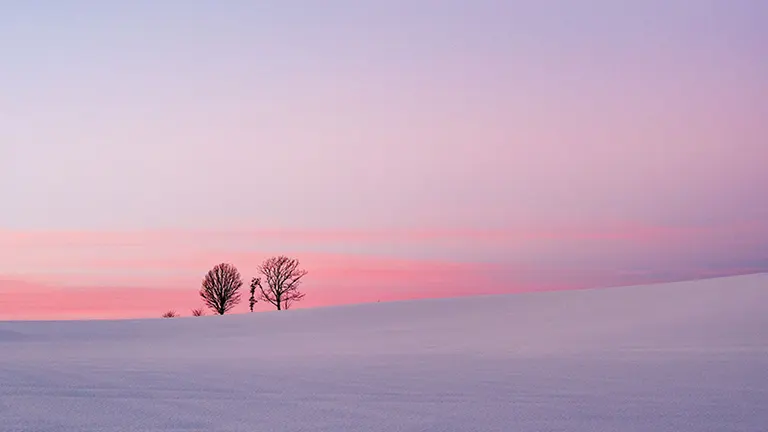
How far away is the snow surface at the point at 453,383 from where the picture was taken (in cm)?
546

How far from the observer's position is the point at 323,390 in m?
7.13

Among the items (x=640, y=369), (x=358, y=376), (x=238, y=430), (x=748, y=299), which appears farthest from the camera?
(x=748, y=299)

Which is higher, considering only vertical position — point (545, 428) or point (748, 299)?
point (748, 299)

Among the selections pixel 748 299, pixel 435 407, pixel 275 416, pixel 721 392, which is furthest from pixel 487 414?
pixel 748 299

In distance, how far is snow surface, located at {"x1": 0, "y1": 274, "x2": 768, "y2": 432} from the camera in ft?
17.9

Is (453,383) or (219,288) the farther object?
(219,288)

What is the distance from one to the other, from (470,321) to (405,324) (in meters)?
1.81

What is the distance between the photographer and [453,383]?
7816mm

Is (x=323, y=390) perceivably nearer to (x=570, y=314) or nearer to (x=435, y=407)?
(x=435, y=407)

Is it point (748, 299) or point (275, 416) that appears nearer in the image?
point (275, 416)

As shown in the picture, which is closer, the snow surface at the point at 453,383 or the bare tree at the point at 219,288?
the snow surface at the point at 453,383

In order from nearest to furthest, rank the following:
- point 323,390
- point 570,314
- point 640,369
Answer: point 323,390 → point 640,369 → point 570,314

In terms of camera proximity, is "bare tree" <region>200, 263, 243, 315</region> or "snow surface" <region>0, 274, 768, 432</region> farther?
"bare tree" <region>200, 263, 243, 315</region>

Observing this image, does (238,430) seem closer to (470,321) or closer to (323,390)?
(323,390)
